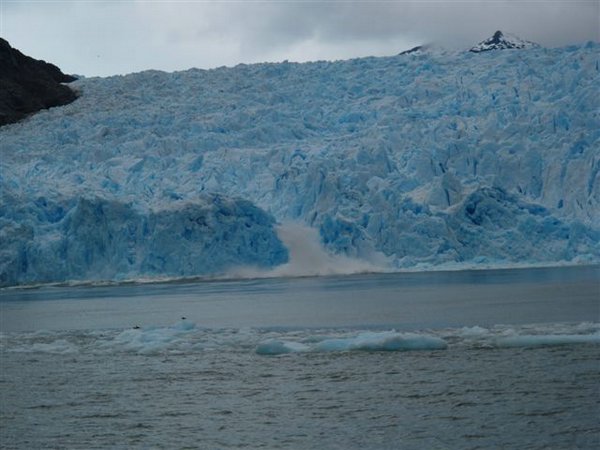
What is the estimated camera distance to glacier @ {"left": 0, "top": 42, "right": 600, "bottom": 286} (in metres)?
30.4

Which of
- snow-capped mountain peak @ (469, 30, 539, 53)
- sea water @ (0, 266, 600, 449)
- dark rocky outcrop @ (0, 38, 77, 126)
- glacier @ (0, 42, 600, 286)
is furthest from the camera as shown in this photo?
snow-capped mountain peak @ (469, 30, 539, 53)

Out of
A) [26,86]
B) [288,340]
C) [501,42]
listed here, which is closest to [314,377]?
[288,340]

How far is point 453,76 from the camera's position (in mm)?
39562

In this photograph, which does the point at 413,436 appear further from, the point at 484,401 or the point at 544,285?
the point at 544,285

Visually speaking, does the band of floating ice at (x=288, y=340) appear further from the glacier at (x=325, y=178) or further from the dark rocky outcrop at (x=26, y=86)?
the dark rocky outcrop at (x=26, y=86)

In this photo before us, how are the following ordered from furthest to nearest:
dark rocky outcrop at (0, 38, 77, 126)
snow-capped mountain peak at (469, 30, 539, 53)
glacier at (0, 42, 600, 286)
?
snow-capped mountain peak at (469, 30, 539, 53)
dark rocky outcrop at (0, 38, 77, 126)
glacier at (0, 42, 600, 286)

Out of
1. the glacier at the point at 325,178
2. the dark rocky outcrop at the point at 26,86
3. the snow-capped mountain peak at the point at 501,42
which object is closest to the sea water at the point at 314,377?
the glacier at the point at 325,178

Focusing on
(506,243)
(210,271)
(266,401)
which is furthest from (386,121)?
(266,401)

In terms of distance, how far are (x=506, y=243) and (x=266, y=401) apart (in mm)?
22010

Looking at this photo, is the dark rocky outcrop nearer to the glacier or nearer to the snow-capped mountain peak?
the glacier

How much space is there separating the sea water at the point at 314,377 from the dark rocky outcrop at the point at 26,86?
87.0 ft

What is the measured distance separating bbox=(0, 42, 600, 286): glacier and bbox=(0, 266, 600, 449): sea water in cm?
801

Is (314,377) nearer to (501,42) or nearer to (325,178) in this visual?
(325,178)

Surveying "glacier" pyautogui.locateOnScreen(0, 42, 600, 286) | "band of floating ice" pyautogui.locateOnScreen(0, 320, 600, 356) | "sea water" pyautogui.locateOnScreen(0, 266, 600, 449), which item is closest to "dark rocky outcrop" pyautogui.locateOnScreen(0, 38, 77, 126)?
"glacier" pyautogui.locateOnScreen(0, 42, 600, 286)
